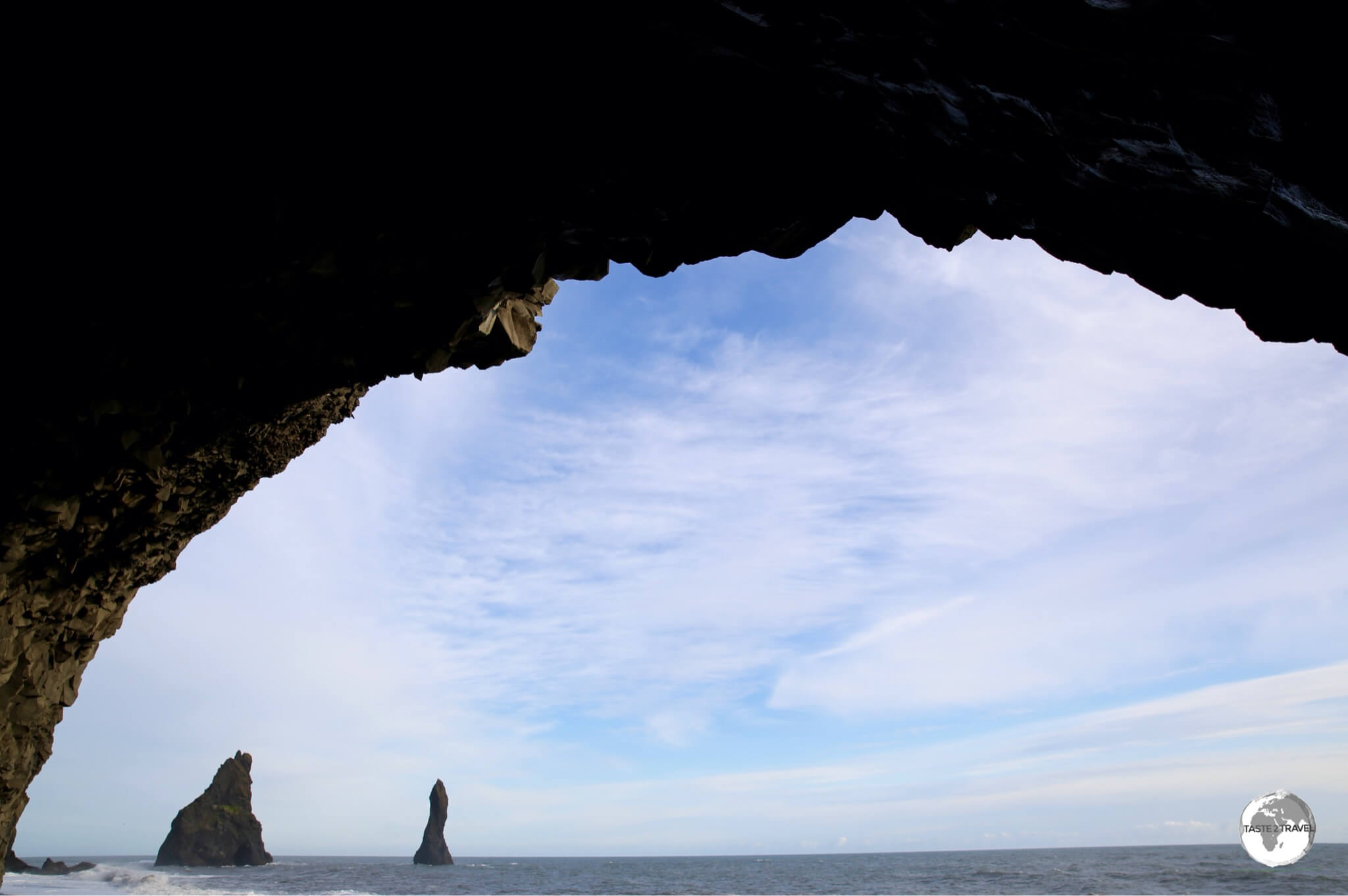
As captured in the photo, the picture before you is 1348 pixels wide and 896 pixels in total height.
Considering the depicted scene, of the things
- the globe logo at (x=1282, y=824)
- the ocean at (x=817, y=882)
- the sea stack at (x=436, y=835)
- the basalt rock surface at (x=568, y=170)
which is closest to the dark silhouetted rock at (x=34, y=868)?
the ocean at (x=817, y=882)

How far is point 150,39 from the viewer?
6.28 m

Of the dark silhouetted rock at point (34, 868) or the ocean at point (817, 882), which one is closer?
the ocean at point (817, 882)

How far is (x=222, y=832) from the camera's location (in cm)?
8588

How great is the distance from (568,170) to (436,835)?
12712 centimetres

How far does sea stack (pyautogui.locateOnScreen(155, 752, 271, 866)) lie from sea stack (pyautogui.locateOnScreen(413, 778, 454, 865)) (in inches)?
887

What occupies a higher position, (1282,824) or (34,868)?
(1282,824)

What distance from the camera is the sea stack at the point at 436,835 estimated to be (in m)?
103

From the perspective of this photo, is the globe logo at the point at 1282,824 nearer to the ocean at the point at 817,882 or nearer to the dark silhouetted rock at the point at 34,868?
the ocean at the point at 817,882

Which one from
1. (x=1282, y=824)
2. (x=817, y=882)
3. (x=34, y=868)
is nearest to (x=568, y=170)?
(x=1282, y=824)

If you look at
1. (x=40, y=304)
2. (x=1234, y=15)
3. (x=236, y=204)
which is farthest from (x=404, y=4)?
(x=1234, y=15)

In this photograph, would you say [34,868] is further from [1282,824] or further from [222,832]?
[1282,824]

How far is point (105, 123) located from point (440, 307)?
11.4 ft

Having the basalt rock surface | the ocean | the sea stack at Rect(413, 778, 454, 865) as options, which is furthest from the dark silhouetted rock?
the basalt rock surface

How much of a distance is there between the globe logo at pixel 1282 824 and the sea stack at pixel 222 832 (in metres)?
98.6
